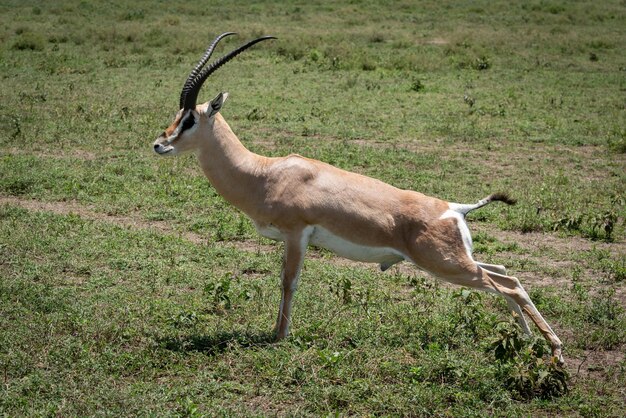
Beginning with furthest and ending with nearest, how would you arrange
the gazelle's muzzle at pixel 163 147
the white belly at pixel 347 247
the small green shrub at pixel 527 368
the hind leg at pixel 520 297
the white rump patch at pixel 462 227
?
the gazelle's muzzle at pixel 163 147 < the white belly at pixel 347 247 < the white rump patch at pixel 462 227 < the hind leg at pixel 520 297 < the small green shrub at pixel 527 368

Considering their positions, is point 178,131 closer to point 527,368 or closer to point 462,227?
point 462,227

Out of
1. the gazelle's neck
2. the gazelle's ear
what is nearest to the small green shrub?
the gazelle's neck

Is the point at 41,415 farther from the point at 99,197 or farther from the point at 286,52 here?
the point at 286,52

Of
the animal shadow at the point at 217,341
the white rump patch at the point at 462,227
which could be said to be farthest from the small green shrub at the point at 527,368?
the animal shadow at the point at 217,341

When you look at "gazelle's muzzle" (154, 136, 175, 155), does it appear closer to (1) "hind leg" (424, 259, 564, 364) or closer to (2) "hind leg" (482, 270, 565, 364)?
(1) "hind leg" (424, 259, 564, 364)

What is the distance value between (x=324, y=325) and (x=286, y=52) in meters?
12.3

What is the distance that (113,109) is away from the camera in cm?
1188

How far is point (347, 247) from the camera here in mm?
5484

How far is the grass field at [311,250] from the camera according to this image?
4.83 metres

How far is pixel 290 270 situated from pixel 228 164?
840mm

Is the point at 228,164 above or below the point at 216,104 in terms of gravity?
below

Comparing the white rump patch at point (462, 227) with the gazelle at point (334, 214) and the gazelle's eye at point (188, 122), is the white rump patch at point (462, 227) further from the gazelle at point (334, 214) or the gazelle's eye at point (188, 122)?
the gazelle's eye at point (188, 122)

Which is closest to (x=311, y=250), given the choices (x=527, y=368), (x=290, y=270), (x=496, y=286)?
(x=290, y=270)

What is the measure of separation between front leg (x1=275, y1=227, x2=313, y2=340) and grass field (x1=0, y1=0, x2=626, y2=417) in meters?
0.12
